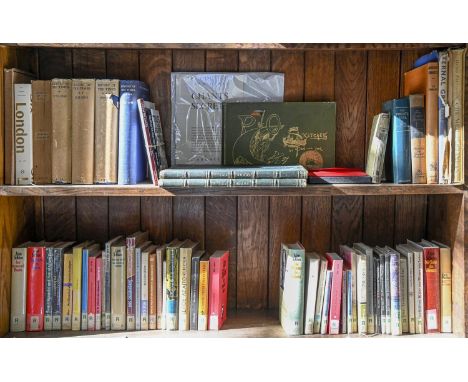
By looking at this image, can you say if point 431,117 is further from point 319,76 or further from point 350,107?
point 319,76

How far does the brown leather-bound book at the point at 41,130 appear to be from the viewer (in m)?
1.73

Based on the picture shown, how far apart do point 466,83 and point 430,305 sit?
712 mm

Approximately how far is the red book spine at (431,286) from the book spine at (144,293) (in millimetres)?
906

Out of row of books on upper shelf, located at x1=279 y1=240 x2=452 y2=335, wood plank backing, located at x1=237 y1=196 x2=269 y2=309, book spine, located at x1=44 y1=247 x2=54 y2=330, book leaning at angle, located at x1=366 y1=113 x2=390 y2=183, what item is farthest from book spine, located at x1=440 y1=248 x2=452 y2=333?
book spine, located at x1=44 y1=247 x2=54 y2=330

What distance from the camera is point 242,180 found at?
1648 mm

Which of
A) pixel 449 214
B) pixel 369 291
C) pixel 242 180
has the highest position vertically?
pixel 242 180

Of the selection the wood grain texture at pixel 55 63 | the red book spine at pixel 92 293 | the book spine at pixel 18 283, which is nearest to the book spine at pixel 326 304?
the red book spine at pixel 92 293

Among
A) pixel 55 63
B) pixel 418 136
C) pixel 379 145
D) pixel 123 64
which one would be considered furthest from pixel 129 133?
pixel 418 136

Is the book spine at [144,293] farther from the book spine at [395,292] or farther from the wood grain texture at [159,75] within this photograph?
the book spine at [395,292]

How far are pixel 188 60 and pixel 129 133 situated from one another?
0.37 meters

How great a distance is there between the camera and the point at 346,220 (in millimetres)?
1982

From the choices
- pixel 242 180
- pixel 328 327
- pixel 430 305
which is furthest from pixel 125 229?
pixel 430 305

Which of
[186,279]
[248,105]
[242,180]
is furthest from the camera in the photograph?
[248,105]

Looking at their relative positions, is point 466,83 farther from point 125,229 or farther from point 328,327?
point 125,229
